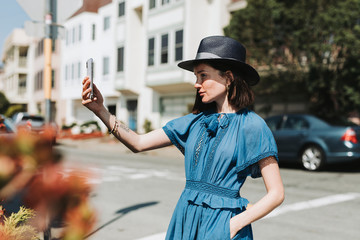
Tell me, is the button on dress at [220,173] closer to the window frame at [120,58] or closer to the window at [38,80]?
the window frame at [120,58]

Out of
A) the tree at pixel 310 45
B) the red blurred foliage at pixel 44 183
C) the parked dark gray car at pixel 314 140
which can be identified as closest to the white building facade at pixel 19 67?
the tree at pixel 310 45

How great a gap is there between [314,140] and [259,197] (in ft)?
15.2

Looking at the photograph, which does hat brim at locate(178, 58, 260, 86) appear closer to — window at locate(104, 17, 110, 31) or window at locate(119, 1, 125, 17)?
window at locate(119, 1, 125, 17)

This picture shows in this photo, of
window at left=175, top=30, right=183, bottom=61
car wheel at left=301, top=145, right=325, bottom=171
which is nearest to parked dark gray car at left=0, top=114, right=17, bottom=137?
car wheel at left=301, top=145, right=325, bottom=171

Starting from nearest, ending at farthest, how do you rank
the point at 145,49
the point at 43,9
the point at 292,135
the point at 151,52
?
the point at 43,9 < the point at 292,135 < the point at 151,52 < the point at 145,49

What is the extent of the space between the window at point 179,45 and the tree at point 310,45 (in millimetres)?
6181

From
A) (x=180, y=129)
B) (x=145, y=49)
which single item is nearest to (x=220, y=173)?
(x=180, y=129)

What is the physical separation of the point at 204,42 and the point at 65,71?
39092 millimetres

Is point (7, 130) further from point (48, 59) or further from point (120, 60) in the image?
point (120, 60)

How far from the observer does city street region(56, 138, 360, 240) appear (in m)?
5.44

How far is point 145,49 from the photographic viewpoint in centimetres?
2641

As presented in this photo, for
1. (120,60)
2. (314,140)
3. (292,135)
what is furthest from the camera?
(120,60)

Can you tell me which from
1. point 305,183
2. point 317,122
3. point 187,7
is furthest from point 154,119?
point 305,183

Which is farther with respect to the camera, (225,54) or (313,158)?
(313,158)
